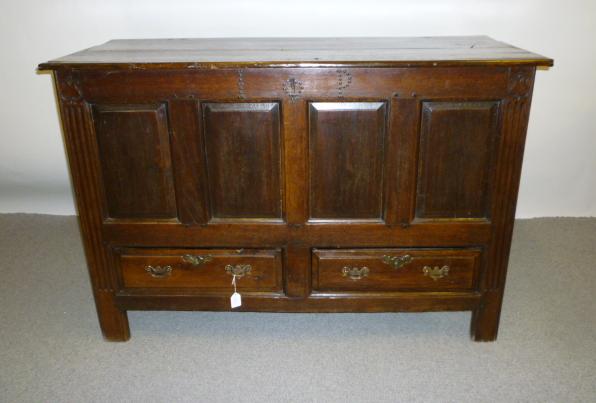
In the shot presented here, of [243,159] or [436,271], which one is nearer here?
[243,159]

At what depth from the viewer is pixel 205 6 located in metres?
2.14

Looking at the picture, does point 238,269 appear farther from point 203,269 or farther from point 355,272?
point 355,272

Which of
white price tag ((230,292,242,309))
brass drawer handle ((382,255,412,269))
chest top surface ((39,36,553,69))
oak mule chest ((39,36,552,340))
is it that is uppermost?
chest top surface ((39,36,553,69))

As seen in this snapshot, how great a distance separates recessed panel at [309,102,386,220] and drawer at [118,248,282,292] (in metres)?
0.23

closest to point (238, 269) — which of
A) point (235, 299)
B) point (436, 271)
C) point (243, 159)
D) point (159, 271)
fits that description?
point (235, 299)

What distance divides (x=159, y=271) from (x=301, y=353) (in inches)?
20.6

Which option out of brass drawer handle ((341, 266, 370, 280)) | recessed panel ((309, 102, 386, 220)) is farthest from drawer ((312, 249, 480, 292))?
recessed panel ((309, 102, 386, 220))

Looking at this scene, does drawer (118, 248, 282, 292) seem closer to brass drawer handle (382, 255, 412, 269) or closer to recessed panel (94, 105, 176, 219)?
recessed panel (94, 105, 176, 219)

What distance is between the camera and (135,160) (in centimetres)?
152

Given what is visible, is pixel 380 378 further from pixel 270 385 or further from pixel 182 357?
pixel 182 357

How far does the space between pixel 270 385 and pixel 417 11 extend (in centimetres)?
154

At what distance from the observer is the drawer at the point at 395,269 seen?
1.62 meters

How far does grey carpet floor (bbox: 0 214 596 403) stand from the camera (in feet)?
5.07

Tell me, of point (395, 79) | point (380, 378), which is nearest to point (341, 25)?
point (395, 79)
